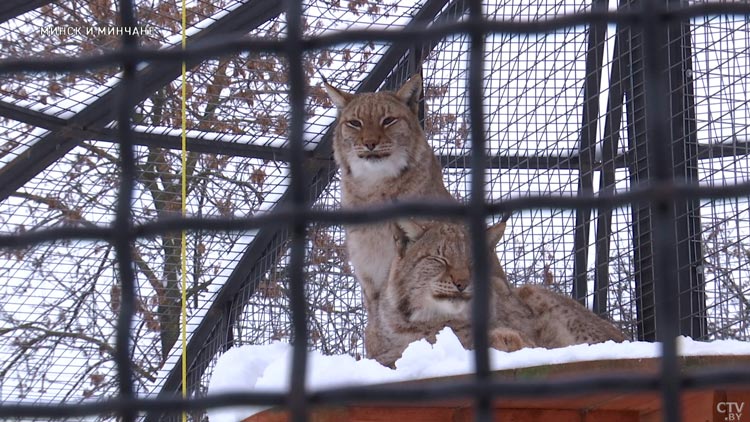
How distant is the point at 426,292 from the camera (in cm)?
385

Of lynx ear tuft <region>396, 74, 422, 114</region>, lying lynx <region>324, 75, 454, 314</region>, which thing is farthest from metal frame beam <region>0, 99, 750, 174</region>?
lynx ear tuft <region>396, 74, 422, 114</region>

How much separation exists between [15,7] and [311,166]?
A: 1543 mm

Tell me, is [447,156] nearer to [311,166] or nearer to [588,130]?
[311,166]

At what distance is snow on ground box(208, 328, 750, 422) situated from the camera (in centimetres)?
261

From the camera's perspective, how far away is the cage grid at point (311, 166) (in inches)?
161

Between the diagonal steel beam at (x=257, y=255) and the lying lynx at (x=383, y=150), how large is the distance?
0.31 m

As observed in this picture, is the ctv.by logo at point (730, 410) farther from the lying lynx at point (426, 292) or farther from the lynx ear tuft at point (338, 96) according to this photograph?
the lynx ear tuft at point (338, 96)

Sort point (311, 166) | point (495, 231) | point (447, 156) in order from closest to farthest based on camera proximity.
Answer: point (495, 231), point (447, 156), point (311, 166)

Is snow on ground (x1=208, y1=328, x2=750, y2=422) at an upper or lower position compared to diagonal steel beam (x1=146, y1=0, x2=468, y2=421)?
lower

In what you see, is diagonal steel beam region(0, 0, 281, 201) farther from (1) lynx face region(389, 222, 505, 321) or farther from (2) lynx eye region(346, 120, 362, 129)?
(1) lynx face region(389, 222, 505, 321)

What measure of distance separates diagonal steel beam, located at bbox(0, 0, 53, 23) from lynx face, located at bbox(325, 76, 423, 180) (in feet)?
3.88

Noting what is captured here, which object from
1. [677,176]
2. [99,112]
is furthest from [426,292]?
[99,112]

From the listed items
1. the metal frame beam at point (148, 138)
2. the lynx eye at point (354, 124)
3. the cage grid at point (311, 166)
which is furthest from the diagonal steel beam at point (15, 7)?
the lynx eye at point (354, 124)

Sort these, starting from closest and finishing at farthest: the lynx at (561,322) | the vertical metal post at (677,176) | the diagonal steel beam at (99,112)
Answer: the lynx at (561,322) → the vertical metal post at (677,176) → the diagonal steel beam at (99,112)
